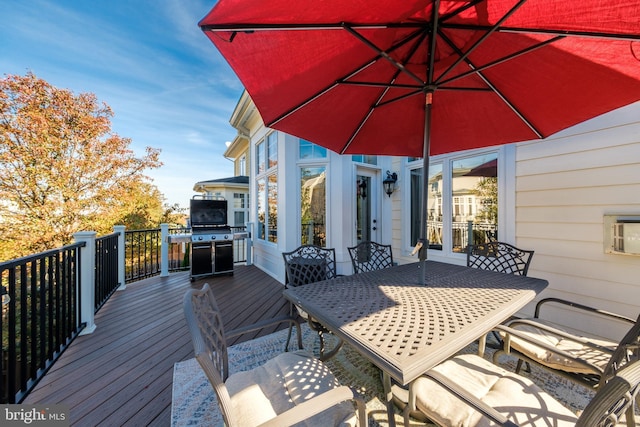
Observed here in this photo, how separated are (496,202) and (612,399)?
288cm

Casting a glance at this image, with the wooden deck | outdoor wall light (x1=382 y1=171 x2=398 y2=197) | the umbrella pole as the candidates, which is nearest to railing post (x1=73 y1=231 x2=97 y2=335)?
the wooden deck

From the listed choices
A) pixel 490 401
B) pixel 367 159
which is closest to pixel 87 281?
pixel 490 401

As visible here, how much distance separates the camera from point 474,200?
3318 mm

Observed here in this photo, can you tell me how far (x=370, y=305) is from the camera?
1.42 m

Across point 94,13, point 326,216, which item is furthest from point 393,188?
point 94,13

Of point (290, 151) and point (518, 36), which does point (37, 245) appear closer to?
point (290, 151)

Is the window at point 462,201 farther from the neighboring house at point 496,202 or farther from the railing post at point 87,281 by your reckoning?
the railing post at point 87,281

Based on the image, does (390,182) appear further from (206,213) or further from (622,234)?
(206,213)

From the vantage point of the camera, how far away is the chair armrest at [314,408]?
32.2 inches

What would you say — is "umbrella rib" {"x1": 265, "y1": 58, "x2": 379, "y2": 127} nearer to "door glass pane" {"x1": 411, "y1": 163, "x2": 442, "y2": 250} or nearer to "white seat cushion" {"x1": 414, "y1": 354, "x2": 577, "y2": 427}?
"white seat cushion" {"x1": 414, "y1": 354, "x2": 577, "y2": 427}

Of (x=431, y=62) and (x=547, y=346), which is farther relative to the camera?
(x=431, y=62)

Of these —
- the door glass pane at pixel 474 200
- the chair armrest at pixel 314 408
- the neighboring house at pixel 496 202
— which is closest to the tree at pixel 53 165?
the neighboring house at pixel 496 202

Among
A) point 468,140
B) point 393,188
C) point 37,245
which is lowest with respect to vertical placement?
point 37,245

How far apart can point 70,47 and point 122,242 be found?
15.2 feet
